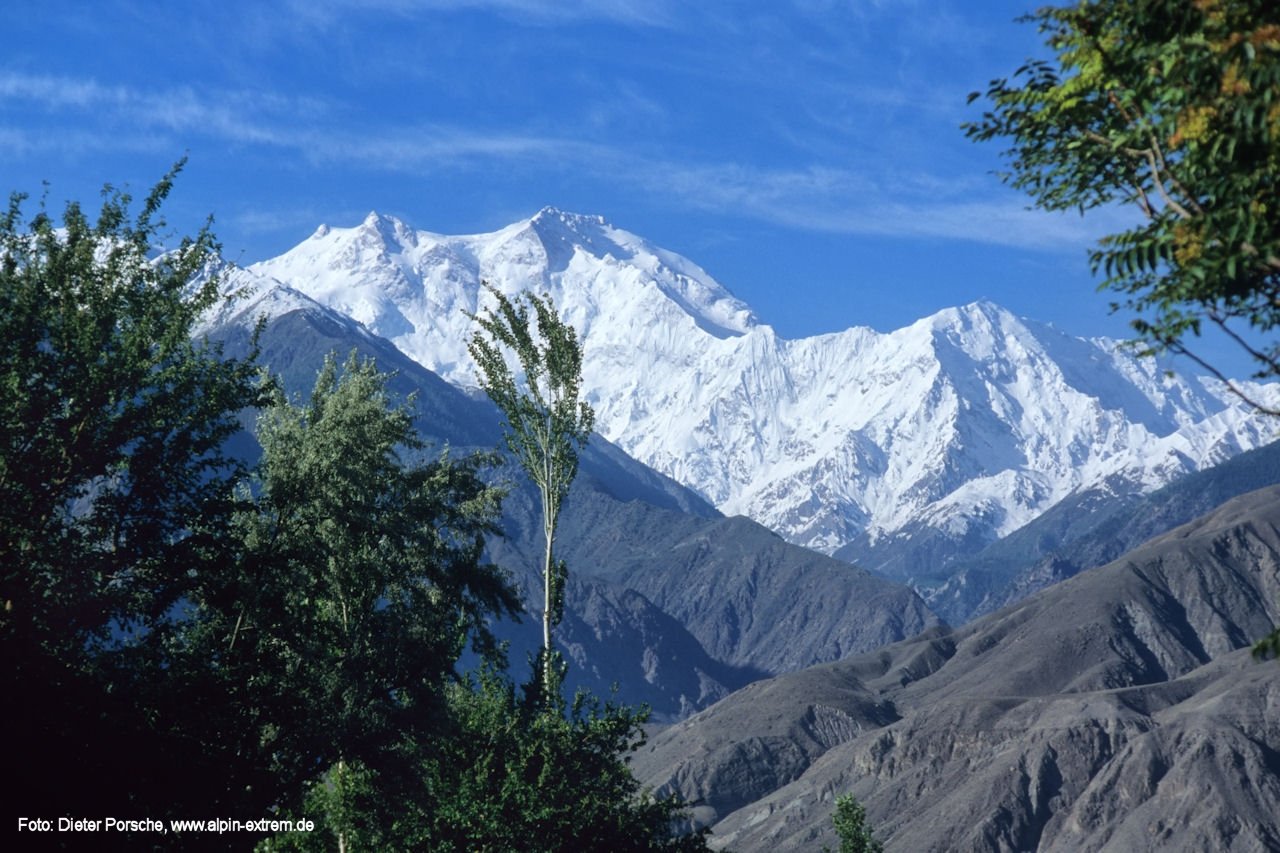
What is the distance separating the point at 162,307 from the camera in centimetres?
2808

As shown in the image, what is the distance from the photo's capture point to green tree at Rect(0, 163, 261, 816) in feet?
79.2

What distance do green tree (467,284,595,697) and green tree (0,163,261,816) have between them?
15.2 meters

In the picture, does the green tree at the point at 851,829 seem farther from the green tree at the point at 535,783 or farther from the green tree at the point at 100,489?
the green tree at the point at 100,489

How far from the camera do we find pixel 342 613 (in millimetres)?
36500

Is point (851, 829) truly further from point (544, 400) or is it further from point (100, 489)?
point (100, 489)

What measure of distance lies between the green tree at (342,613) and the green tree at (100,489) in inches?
65.6

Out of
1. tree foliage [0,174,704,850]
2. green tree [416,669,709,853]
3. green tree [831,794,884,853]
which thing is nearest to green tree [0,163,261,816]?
tree foliage [0,174,704,850]

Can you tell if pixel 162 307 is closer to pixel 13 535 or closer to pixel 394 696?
pixel 13 535

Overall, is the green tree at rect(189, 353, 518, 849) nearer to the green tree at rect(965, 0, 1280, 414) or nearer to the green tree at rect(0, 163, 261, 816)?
the green tree at rect(0, 163, 261, 816)

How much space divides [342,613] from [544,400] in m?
11.2

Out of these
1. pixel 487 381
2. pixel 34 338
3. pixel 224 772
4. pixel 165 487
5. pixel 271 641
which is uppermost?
pixel 487 381

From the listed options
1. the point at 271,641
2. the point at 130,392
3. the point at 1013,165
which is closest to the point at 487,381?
the point at 271,641

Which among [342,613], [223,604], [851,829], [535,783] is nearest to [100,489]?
[223,604]

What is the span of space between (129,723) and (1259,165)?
65.5ft
